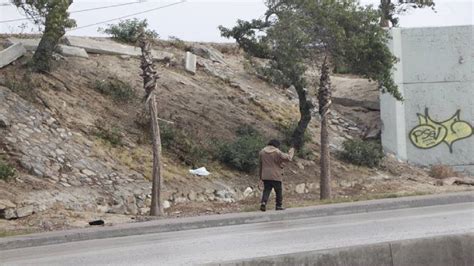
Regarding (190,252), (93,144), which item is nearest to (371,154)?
(93,144)

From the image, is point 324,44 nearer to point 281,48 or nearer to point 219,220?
point 281,48

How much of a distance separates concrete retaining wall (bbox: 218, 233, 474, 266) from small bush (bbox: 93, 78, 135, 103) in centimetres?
1678

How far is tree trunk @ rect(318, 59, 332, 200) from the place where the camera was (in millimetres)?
18922

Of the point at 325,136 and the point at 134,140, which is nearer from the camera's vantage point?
the point at 325,136

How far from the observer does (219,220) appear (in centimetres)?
1434

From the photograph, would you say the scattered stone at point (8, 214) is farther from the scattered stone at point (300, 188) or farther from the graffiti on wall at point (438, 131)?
the graffiti on wall at point (438, 131)

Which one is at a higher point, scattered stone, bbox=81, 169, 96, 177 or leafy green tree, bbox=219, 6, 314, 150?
leafy green tree, bbox=219, 6, 314, 150

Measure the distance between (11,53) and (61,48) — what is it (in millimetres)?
2170

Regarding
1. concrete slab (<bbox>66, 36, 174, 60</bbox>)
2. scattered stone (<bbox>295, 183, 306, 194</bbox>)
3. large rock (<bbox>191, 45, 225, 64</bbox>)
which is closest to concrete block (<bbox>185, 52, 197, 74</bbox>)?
concrete slab (<bbox>66, 36, 174, 60</bbox>)

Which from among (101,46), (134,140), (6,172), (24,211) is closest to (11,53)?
(101,46)

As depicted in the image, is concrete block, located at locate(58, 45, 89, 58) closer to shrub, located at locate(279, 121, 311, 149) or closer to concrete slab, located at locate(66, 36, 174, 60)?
concrete slab, located at locate(66, 36, 174, 60)

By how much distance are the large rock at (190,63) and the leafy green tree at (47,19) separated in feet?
21.9

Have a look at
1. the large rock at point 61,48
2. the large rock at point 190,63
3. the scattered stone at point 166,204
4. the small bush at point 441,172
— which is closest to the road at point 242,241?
the scattered stone at point 166,204

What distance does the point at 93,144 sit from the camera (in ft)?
62.6
